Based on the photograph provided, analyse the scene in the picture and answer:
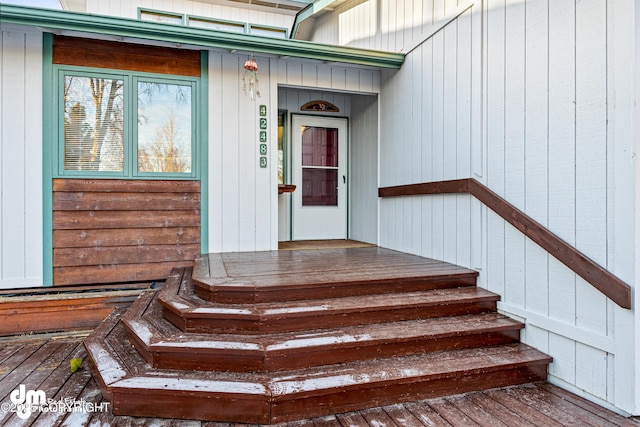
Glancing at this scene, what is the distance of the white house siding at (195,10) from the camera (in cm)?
601

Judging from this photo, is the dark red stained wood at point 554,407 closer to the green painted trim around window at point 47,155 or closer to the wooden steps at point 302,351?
the wooden steps at point 302,351

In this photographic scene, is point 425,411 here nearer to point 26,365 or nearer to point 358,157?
point 26,365

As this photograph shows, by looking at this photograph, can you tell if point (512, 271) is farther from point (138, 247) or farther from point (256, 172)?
point (138, 247)

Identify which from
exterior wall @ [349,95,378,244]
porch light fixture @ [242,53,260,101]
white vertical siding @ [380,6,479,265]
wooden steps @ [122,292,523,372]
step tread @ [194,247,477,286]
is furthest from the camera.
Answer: exterior wall @ [349,95,378,244]

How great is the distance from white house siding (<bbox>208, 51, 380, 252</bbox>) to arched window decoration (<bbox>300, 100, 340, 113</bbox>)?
1052 millimetres

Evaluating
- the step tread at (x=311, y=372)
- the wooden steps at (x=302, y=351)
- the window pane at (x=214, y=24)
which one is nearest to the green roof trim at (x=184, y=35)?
the wooden steps at (x=302, y=351)

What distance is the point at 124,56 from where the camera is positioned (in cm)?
370

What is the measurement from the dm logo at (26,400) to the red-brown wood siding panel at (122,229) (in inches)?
60.4

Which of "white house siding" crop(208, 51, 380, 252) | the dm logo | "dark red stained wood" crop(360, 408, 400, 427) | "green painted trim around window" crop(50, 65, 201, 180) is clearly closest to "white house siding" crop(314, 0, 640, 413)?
"dark red stained wood" crop(360, 408, 400, 427)

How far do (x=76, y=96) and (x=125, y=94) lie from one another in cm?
44

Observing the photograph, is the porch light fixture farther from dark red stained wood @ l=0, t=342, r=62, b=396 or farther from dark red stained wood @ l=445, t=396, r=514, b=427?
dark red stained wood @ l=445, t=396, r=514, b=427

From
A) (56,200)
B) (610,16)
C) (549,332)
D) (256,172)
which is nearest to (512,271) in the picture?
(549,332)

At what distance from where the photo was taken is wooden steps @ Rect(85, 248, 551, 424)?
75.1 inches

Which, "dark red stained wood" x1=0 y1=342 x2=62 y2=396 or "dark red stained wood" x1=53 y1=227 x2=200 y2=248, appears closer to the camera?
"dark red stained wood" x1=0 y1=342 x2=62 y2=396
